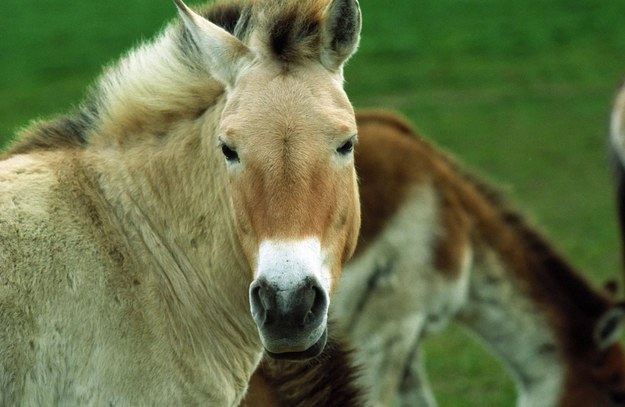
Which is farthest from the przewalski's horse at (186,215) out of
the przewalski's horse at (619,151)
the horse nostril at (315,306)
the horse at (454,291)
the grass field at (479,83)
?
the przewalski's horse at (619,151)

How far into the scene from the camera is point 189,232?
4516 millimetres

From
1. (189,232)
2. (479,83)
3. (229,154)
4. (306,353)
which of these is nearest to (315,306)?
(306,353)

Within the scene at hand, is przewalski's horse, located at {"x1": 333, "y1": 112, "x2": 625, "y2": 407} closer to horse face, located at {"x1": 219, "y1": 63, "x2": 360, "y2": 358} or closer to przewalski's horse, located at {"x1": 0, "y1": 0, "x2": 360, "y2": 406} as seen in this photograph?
przewalski's horse, located at {"x1": 0, "y1": 0, "x2": 360, "y2": 406}

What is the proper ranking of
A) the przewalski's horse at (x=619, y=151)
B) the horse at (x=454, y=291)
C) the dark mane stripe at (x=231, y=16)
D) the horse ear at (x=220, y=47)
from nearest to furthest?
1. the horse ear at (x=220, y=47)
2. the dark mane stripe at (x=231, y=16)
3. the horse at (x=454, y=291)
4. the przewalski's horse at (x=619, y=151)

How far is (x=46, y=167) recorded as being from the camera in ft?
14.6

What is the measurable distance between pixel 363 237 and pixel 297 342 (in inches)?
174

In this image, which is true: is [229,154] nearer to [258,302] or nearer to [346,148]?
[346,148]

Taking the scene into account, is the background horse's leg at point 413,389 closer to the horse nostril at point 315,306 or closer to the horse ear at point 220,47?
the horse ear at point 220,47

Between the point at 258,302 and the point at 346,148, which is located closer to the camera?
the point at 258,302

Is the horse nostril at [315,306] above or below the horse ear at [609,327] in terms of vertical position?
above

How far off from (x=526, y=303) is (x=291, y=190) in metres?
4.86

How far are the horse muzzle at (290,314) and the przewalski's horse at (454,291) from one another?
421 cm

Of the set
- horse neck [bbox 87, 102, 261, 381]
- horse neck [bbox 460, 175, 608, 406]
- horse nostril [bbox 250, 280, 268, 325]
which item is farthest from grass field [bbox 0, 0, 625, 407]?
horse nostril [bbox 250, 280, 268, 325]

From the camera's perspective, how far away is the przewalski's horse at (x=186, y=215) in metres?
3.98
